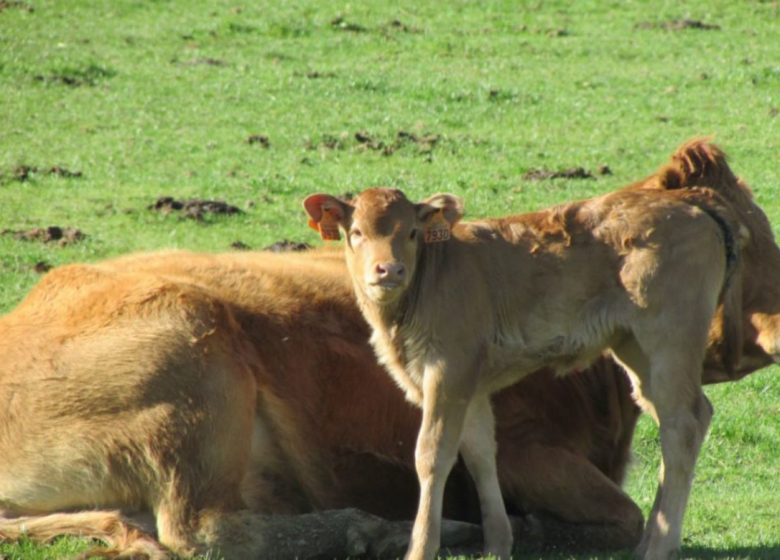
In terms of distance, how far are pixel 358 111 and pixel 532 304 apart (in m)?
12.0

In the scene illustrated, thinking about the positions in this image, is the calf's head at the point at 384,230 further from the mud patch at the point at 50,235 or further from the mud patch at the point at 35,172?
the mud patch at the point at 35,172

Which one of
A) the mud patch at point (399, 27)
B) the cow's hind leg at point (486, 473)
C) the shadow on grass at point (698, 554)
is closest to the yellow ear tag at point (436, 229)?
the cow's hind leg at point (486, 473)

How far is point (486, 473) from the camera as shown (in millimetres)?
7395

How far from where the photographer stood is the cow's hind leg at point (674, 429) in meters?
6.89

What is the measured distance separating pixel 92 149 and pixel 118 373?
10.3 metres

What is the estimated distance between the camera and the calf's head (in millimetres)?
6562

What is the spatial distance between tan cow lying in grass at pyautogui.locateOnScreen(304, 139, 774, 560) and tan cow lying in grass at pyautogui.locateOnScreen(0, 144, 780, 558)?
0.64m

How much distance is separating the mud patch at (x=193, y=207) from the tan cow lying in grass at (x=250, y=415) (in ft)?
21.7

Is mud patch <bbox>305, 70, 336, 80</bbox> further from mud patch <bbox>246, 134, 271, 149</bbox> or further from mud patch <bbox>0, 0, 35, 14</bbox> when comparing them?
mud patch <bbox>0, 0, 35, 14</bbox>

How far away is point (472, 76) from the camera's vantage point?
67.4 ft

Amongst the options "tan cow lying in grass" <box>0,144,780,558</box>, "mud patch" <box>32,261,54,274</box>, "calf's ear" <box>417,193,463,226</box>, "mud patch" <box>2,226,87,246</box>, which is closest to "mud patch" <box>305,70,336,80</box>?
"mud patch" <box>2,226,87,246</box>

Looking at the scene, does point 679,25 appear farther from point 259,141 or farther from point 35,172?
point 35,172

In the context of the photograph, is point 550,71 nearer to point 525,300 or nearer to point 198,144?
point 198,144

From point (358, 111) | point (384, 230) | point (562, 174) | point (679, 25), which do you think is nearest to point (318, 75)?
point (358, 111)
